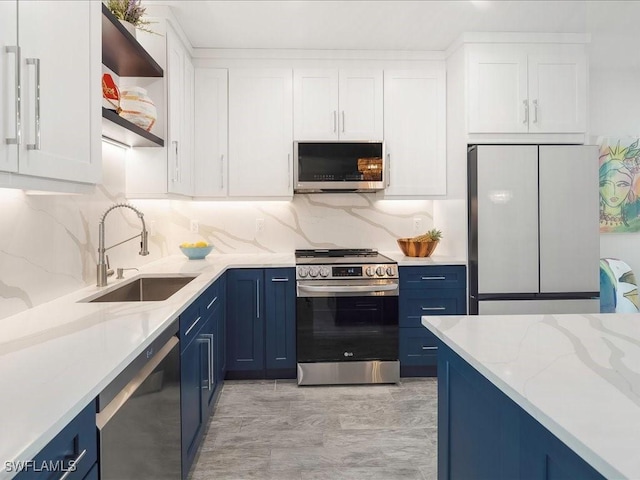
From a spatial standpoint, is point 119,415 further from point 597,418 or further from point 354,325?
point 354,325

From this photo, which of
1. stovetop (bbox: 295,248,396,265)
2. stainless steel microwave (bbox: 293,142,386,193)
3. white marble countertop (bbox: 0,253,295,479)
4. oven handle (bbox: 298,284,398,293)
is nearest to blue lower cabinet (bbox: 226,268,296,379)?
oven handle (bbox: 298,284,398,293)

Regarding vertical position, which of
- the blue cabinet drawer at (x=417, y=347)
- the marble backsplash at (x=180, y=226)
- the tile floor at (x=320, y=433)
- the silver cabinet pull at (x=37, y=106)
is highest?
the silver cabinet pull at (x=37, y=106)

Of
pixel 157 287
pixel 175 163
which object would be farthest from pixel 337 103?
pixel 157 287

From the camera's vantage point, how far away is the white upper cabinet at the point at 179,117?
2.94m

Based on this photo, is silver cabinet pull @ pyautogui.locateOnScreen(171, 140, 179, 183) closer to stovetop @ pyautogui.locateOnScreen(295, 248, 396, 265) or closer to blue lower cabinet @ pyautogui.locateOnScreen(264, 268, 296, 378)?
blue lower cabinet @ pyautogui.locateOnScreen(264, 268, 296, 378)

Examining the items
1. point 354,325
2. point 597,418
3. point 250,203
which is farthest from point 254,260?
point 597,418

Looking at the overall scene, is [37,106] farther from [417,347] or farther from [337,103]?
[417,347]

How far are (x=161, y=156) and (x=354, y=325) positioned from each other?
1.80m

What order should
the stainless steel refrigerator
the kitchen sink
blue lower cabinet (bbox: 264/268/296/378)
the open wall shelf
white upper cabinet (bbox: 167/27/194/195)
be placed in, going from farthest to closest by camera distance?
1. blue lower cabinet (bbox: 264/268/296/378)
2. the stainless steel refrigerator
3. white upper cabinet (bbox: 167/27/194/195)
4. the kitchen sink
5. the open wall shelf

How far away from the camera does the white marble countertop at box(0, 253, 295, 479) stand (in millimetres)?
793

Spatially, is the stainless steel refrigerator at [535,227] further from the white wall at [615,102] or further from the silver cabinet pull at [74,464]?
the silver cabinet pull at [74,464]

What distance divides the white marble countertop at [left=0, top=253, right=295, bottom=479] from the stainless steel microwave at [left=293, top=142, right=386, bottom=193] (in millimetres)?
1645

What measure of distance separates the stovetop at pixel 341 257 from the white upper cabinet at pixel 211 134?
0.92 m

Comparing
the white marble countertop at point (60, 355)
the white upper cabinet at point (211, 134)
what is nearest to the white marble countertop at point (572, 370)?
the white marble countertop at point (60, 355)
